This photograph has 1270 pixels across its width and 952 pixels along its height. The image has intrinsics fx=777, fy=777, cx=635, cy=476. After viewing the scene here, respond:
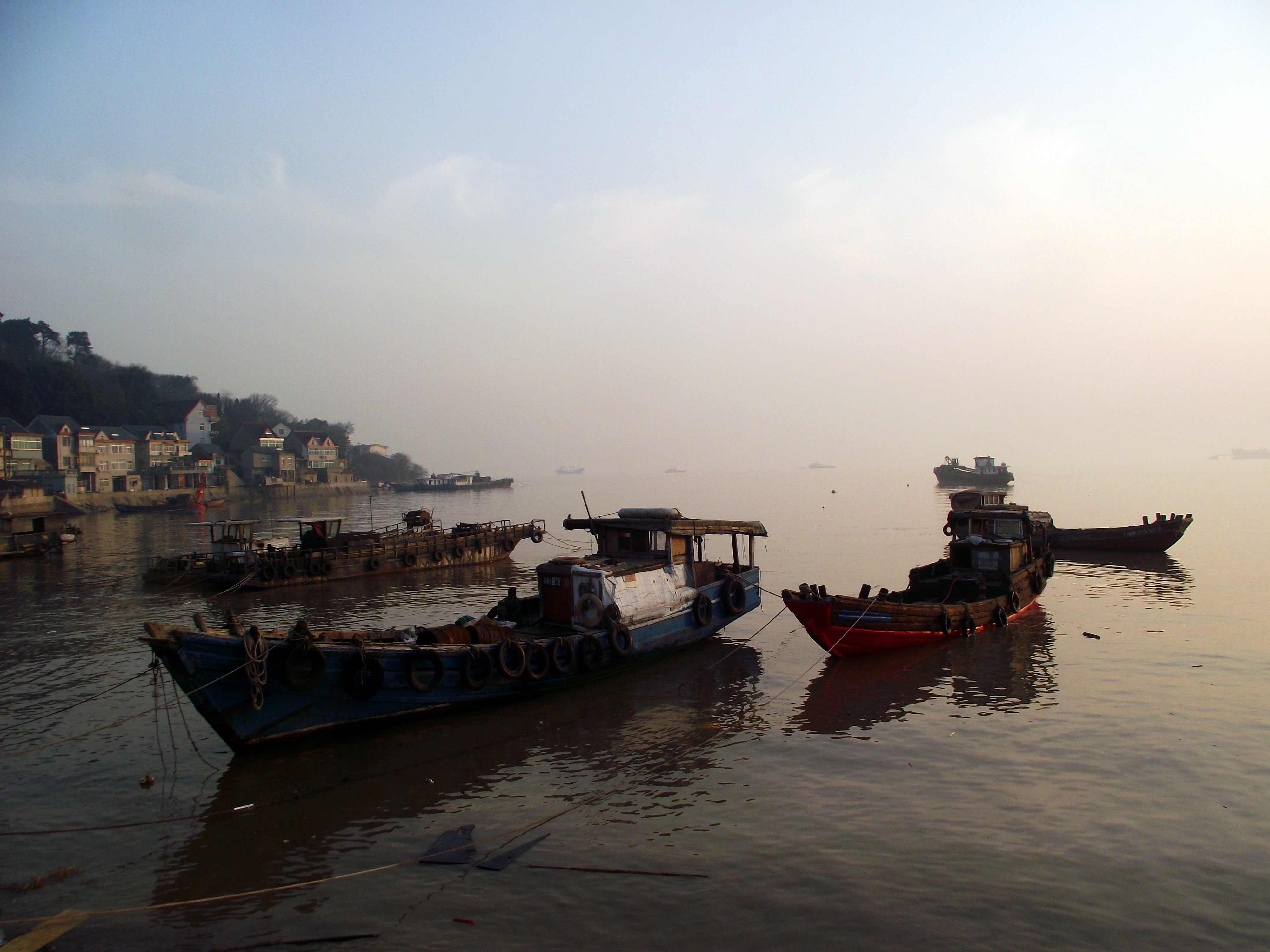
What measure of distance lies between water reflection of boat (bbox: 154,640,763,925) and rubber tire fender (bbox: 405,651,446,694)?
→ 0.83 meters

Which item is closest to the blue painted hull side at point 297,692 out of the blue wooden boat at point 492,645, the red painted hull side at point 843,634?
the blue wooden boat at point 492,645

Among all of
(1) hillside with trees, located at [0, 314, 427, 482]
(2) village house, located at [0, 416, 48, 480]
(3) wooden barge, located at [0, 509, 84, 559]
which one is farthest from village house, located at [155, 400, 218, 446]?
(3) wooden barge, located at [0, 509, 84, 559]

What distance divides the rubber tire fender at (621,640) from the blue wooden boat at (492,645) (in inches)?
1.0

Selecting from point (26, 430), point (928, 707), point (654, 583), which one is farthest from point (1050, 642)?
point (26, 430)

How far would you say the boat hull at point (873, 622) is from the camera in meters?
19.0

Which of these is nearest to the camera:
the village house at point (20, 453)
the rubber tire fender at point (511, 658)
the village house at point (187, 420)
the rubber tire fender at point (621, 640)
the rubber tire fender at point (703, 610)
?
the rubber tire fender at point (511, 658)

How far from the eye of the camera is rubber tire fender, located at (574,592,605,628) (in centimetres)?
1750

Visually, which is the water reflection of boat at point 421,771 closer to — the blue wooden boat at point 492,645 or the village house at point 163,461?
the blue wooden boat at point 492,645

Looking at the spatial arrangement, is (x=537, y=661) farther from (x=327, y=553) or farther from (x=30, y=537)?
(x=30, y=537)

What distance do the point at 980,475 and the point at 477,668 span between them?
327 ft

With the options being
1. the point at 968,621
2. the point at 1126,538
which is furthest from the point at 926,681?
the point at 1126,538

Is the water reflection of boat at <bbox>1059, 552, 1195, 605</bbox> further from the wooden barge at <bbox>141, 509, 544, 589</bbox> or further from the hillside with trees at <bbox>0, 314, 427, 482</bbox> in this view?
the hillside with trees at <bbox>0, 314, 427, 482</bbox>

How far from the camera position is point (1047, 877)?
917cm

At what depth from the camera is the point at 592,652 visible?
17.0 m
